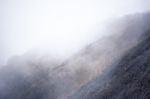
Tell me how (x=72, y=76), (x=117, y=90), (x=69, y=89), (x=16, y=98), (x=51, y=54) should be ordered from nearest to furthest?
(x=117, y=90) < (x=69, y=89) < (x=72, y=76) < (x=16, y=98) < (x=51, y=54)

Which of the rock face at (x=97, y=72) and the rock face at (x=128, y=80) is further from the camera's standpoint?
the rock face at (x=97, y=72)

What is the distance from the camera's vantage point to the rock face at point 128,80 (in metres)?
22.1

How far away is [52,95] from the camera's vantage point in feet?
138

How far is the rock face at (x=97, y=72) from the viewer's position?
2523 centimetres

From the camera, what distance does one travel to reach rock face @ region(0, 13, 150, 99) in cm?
2523

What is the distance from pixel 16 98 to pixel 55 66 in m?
11.2

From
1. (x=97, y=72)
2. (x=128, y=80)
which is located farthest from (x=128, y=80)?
(x=97, y=72)

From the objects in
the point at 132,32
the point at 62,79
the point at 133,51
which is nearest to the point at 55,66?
the point at 62,79

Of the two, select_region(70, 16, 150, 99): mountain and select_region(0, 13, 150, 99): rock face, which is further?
select_region(0, 13, 150, 99): rock face

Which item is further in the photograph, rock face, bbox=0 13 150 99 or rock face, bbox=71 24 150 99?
rock face, bbox=0 13 150 99

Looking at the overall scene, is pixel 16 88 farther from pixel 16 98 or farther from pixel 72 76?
pixel 72 76

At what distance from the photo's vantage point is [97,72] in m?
37.7

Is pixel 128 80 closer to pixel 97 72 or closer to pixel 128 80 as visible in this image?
pixel 128 80

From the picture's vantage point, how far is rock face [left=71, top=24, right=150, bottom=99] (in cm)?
2206
